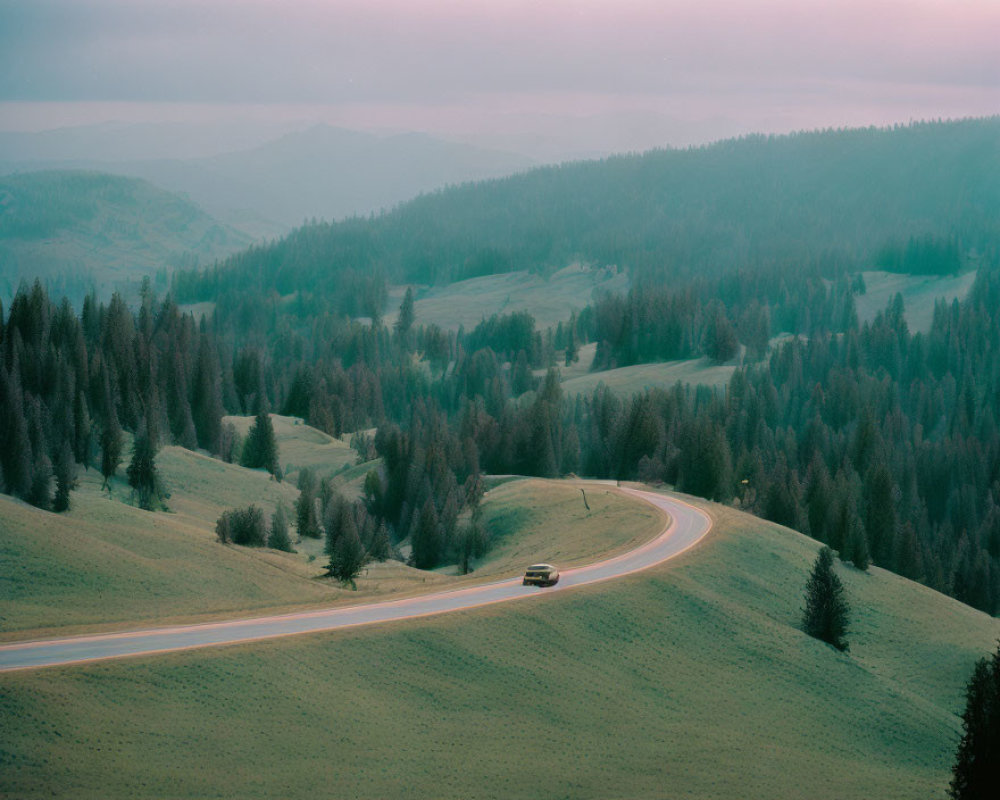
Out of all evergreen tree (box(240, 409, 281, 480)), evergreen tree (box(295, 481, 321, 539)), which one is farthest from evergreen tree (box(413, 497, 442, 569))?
evergreen tree (box(240, 409, 281, 480))

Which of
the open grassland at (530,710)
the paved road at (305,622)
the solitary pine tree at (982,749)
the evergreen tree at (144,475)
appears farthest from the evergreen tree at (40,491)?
the solitary pine tree at (982,749)

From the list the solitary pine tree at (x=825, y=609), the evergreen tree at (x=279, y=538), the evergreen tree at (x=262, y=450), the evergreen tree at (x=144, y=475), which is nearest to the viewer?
the solitary pine tree at (x=825, y=609)

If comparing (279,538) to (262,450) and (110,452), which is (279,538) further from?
(262,450)

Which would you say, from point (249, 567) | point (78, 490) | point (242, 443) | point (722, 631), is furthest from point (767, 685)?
point (242, 443)

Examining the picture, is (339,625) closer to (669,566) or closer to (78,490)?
(669,566)

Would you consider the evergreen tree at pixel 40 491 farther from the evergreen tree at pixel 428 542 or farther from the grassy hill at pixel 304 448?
the grassy hill at pixel 304 448

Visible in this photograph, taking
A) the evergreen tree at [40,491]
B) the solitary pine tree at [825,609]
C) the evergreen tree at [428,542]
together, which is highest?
the evergreen tree at [40,491]

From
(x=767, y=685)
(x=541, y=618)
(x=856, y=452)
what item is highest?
(x=541, y=618)
